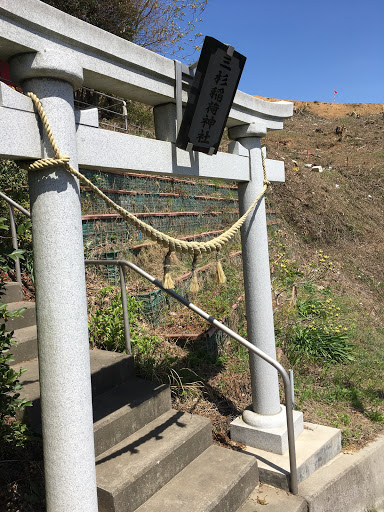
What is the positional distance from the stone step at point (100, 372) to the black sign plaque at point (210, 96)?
171 centimetres

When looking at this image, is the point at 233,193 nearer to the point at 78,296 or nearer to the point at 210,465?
the point at 210,465

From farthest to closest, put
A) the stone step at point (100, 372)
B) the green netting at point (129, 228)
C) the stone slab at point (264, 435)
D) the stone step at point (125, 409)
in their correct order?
the green netting at point (129, 228) → the stone slab at point (264, 435) → the stone step at point (100, 372) → the stone step at point (125, 409)

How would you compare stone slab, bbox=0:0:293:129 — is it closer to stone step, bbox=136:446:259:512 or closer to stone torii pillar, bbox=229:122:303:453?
stone torii pillar, bbox=229:122:303:453

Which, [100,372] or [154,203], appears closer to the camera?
[100,372]

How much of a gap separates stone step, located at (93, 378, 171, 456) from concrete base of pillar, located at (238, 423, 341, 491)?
78cm

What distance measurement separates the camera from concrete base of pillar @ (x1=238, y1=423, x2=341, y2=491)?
289cm

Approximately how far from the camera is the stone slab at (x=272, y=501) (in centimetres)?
264

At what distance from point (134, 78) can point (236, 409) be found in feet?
9.38

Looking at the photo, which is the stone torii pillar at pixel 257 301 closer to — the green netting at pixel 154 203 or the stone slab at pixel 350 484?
the stone slab at pixel 350 484

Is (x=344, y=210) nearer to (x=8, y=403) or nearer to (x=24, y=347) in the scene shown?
(x=24, y=347)

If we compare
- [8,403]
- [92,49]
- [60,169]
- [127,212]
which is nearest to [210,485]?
[8,403]

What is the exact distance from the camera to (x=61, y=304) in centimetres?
180

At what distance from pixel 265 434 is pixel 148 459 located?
1047 millimetres

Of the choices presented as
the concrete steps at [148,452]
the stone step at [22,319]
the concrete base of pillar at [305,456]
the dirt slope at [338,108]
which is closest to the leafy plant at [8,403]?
the concrete steps at [148,452]
